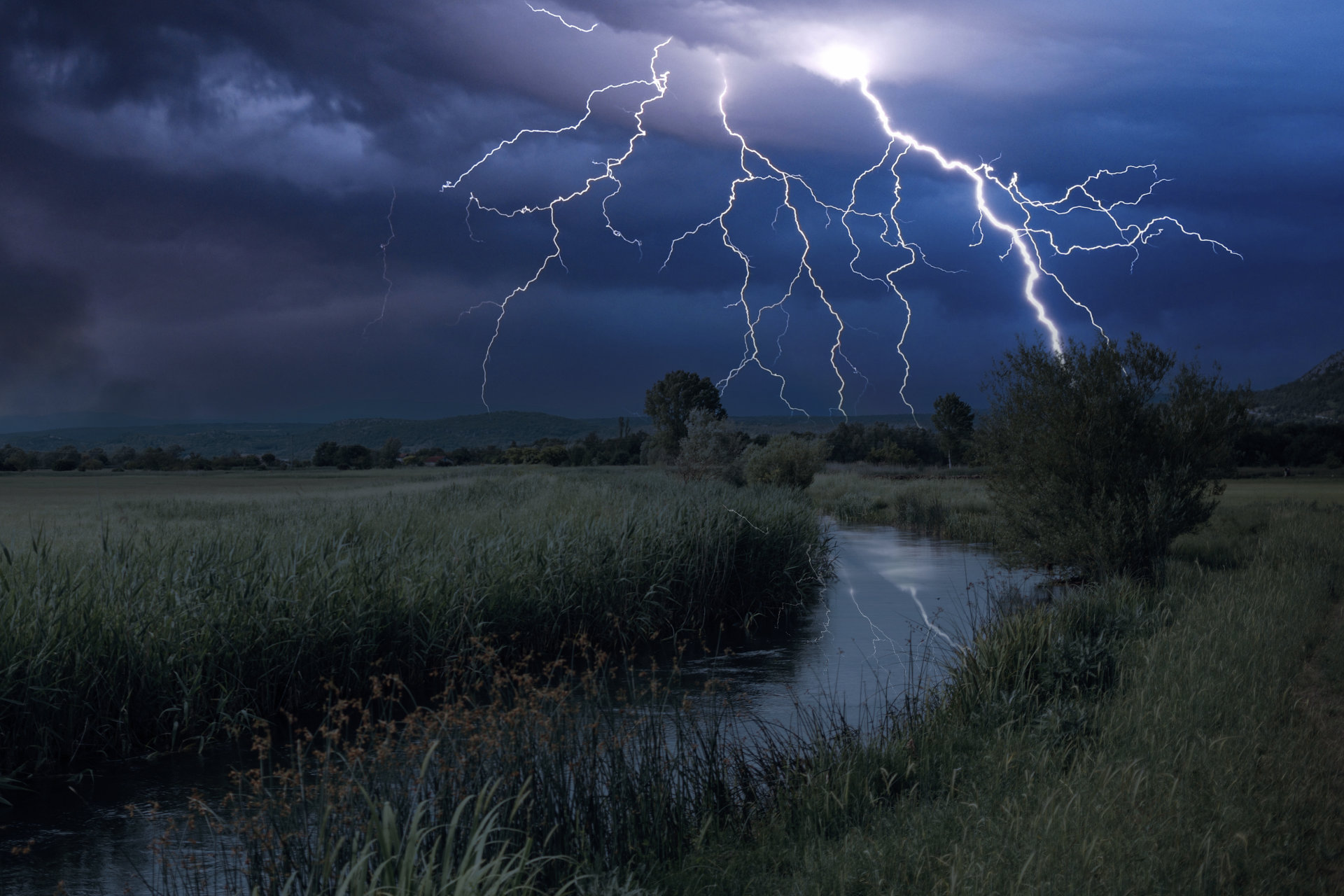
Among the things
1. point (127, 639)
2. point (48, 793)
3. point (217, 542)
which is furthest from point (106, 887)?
point (217, 542)

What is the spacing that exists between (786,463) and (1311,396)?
9840cm

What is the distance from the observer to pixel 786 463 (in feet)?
137

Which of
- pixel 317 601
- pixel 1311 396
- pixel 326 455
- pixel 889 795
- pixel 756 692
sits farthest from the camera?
pixel 1311 396

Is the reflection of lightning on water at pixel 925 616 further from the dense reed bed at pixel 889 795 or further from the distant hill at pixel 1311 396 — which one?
the distant hill at pixel 1311 396

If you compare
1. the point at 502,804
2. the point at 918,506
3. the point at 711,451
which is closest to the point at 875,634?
the point at 502,804

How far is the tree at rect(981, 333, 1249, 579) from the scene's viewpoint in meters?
16.3

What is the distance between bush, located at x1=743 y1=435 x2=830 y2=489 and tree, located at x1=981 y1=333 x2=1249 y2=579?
896 inches

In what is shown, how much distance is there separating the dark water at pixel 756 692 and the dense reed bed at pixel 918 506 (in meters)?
8.46

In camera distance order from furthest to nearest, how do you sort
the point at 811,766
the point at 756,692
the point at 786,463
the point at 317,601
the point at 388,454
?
the point at 388,454, the point at 786,463, the point at 756,692, the point at 317,601, the point at 811,766

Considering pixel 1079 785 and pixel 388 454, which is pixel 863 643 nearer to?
pixel 1079 785

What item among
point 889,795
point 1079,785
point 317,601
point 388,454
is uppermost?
point 388,454

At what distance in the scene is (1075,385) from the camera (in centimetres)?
1720

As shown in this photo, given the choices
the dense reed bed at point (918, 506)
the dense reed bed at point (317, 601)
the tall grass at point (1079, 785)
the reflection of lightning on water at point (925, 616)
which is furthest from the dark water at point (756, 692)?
the dense reed bed at point (918, 506)

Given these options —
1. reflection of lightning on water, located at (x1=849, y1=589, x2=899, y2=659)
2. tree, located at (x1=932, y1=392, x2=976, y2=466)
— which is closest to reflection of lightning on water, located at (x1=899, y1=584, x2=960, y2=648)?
reflection of lightning on water, located at (x1=849, y1=589, x2=899, y2=659)
